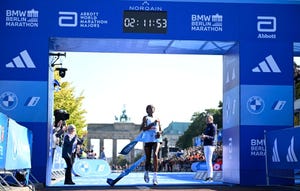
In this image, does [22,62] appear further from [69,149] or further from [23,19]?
[69,149]

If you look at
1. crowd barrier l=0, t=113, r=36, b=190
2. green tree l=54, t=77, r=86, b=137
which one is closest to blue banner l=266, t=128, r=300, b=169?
crowd barrier l=0, t=113, r=36, b=190

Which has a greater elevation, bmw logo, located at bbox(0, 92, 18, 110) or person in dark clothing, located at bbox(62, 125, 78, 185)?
bmw logo, located at bbox(0, 92, 18, 110)

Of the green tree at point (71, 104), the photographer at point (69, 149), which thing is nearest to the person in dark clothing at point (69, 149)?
the photographer at point (69, 149)

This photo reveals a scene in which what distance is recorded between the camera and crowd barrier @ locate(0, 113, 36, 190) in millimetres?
8242

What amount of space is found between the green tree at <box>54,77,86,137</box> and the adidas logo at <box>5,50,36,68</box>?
22.3 metres

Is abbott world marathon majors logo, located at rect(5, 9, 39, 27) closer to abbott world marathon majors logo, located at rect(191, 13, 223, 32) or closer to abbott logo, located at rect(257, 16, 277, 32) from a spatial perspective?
abbott world marathon majors logo, located at rect(191, 13, 223, 32)

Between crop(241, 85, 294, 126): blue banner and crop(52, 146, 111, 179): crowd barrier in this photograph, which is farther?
crop(52, 146, 111, 179): crowd barrier

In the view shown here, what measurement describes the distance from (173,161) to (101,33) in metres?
31.0

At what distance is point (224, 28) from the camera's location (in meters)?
13.4

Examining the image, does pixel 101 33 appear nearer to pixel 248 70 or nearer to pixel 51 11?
pixel 51 11

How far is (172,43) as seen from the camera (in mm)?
13641

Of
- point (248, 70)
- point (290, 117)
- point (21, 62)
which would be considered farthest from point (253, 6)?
point (21, 62)

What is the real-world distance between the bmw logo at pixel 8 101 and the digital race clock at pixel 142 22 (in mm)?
3099

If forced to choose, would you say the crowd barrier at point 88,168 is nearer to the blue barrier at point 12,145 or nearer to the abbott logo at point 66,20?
the abbott logo at point 66,20
